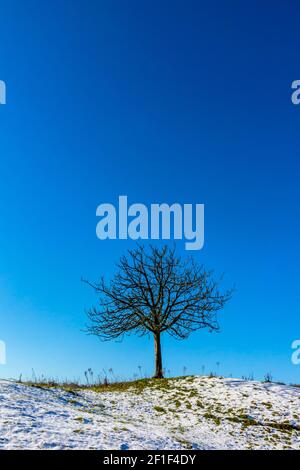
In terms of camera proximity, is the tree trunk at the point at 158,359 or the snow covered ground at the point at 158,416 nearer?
the snow covered ground at the point at 158,416

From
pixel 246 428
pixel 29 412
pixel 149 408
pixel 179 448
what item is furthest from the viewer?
pixel 149 408

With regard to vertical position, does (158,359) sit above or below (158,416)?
above

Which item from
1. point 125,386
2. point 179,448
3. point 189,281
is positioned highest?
point 189,281

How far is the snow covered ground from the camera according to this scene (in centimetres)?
1016

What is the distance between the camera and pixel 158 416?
16938 millimetres

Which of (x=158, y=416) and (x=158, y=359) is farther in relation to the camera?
(x=158, y=359)

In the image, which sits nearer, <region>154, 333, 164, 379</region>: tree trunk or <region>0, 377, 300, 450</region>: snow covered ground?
<region>0, 377, 300, 450</region>: snow covered ground

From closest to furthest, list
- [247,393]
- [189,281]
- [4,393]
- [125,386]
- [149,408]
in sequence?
[4,393] → [149,408] → [247,393] → [125,386] → [189,281]

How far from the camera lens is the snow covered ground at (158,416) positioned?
33.3 feet
